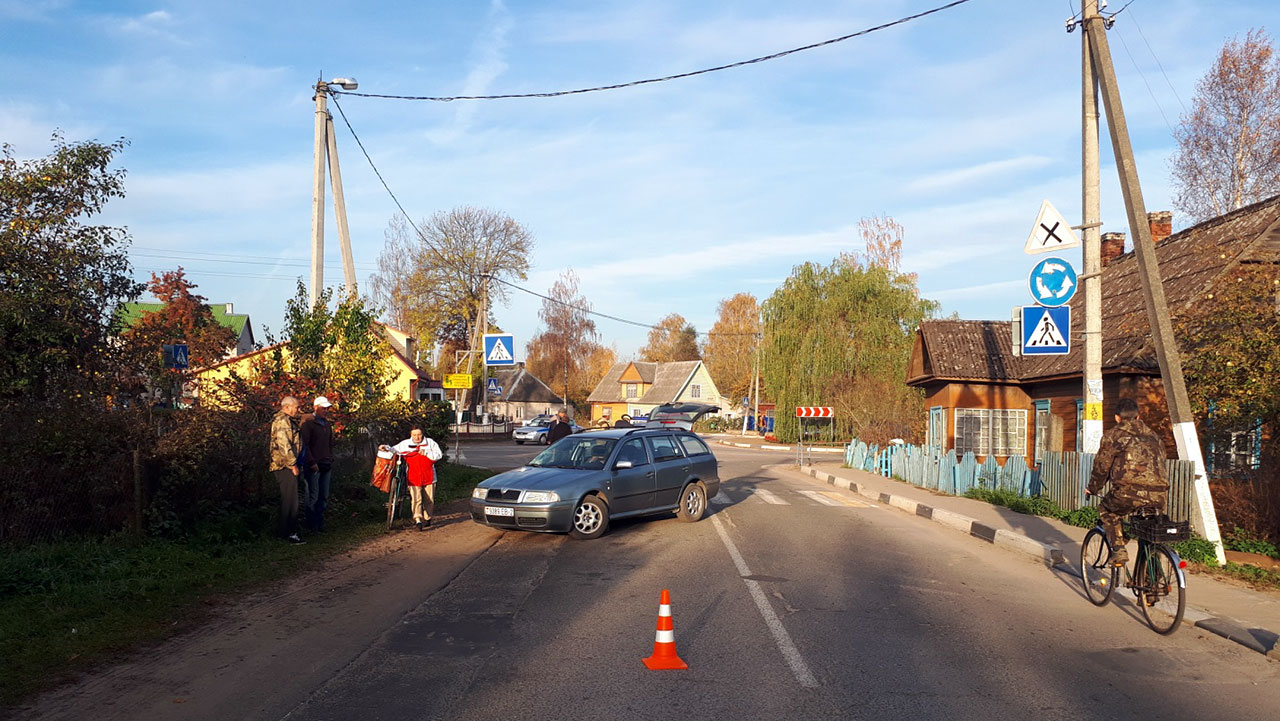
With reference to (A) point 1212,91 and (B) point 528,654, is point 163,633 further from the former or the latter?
(A) point 1212,91

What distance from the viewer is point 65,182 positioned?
12.2m

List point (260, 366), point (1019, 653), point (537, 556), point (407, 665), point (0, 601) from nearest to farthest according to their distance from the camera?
point (407, 665) → point (1019, 653) → point (0, 601) → point (537, 556) → point (260, 366)

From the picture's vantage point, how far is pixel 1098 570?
9.00m

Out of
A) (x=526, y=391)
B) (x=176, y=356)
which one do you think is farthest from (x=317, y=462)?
(x=526, y=391)

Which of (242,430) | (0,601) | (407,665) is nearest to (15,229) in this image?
(242,430)

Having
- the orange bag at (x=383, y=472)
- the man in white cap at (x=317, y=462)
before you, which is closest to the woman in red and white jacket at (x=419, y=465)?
the orange bag at (x=383, y=472)

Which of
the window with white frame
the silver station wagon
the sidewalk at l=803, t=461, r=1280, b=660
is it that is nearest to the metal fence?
the sidewalk at l=803, t=461, r=1280, b=660

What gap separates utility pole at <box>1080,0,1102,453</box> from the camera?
1284 cm

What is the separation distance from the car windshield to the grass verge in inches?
109

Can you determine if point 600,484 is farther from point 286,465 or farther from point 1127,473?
point 1127,473

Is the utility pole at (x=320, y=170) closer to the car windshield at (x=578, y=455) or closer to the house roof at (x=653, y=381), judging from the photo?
the car windshield at (x=578, y=455)

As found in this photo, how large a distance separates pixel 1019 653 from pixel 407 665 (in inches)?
173

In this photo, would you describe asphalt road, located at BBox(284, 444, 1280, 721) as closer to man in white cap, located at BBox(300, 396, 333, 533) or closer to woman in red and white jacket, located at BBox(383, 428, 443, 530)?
woman in red and white jacket, located at BBox(383, 428, 443, 530)

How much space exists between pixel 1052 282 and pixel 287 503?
10.7 m
